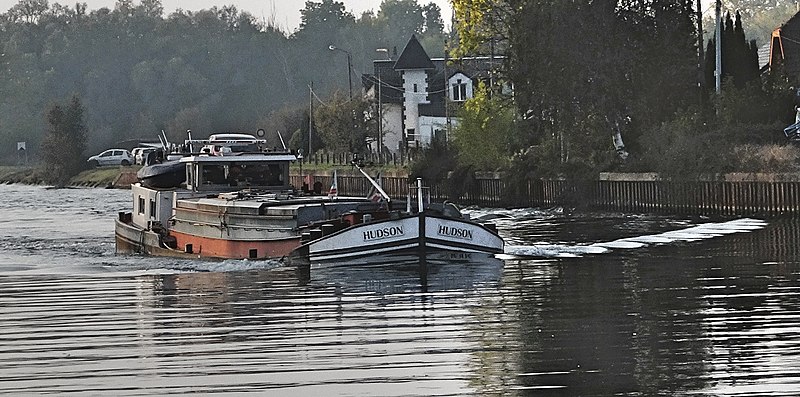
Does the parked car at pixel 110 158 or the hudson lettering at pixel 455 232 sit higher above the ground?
the parked car at pixel 110 158

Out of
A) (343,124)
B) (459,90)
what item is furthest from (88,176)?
(459,90)

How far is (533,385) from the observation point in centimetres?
1447

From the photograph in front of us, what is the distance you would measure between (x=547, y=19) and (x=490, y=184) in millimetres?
7939

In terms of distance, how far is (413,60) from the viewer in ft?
358

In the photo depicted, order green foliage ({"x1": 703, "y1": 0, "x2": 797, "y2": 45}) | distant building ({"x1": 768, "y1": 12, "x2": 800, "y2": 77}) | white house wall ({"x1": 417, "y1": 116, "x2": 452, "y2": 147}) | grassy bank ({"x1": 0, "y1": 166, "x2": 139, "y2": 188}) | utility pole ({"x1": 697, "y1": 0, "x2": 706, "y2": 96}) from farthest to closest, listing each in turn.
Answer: green foliage ({"x1": 703, "y1": 0, "x2": 797, "y2": 45}), grassy bank ({"x1": 0, "y1": 166, "x2": 139, "y2": 188}), white house wall ({"x1": 417, "y1": 116, "x2": 452, "y2": 147}), distant building ({"x1": 768, "y1": 12, "x2": 800, "y2": 77}), utility pole ({"x1": 697, "y1": 0, "x2": 706, "y2": 96})

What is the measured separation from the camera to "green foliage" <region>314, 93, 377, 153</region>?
94.0 meters

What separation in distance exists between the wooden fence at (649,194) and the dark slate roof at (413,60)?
4216cm

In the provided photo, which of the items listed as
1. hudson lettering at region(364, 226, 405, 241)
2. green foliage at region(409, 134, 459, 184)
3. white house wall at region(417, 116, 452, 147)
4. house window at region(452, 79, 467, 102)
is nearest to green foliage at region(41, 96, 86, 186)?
white house wall at region(417, 116, 452, 147)

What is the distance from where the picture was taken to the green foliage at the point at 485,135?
65.5 meters

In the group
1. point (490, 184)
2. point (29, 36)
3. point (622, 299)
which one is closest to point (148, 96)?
point (29, 36)

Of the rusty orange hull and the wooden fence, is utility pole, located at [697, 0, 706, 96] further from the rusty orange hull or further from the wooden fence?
the rusty orange hull

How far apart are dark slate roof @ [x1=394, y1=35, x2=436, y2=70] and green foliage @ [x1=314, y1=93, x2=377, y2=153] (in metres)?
13.6

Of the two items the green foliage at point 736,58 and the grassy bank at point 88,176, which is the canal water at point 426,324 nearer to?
the green foliage at point 736,58

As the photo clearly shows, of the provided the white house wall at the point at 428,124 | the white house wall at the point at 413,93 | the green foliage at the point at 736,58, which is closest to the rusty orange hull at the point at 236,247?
the green foliage at the point at 736,58
